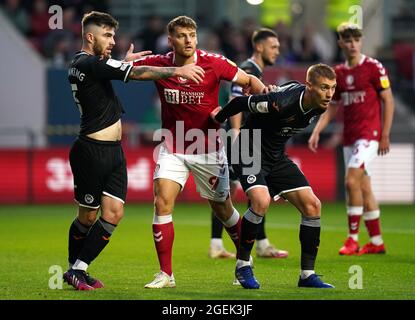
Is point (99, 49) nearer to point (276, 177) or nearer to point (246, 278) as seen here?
point (276, 177)

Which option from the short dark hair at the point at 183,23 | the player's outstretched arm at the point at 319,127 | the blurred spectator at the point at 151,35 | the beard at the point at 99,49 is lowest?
the player's outstretched arm at the point at 319,127

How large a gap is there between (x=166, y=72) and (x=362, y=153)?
4412 mm

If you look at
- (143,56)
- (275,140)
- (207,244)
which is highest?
(143,56)

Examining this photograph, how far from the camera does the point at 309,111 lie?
30.4 feet

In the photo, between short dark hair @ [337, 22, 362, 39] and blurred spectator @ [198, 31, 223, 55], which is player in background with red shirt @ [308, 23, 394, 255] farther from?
blurred spectator @ [198, 31, 223, 55]

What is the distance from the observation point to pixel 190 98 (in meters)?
9.52

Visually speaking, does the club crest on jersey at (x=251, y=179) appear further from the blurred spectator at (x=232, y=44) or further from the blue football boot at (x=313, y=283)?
the blurred spectator at (x=232, y=44)

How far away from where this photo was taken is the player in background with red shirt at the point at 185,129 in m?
9.38

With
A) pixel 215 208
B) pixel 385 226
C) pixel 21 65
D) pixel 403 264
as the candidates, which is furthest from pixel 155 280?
pixel 21 65

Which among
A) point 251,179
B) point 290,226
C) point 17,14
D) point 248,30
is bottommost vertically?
point 290,226

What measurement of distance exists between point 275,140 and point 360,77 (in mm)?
3360

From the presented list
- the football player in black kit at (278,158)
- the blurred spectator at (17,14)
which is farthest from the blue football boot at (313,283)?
the blurred spectator at (17,14)

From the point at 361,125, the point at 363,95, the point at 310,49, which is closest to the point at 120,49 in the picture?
the point at 310,49
